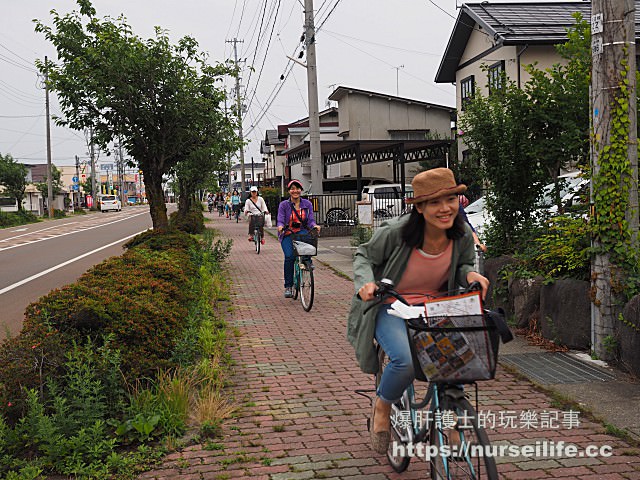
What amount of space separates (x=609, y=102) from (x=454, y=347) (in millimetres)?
4212

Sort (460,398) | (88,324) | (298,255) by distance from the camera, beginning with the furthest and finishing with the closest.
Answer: (298,255) < (88,324) < (460,398)

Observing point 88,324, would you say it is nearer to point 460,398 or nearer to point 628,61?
point 460,398

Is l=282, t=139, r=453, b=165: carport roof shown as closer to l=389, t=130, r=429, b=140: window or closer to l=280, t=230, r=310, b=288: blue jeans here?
l=389, t=130, r=429, b=140: window

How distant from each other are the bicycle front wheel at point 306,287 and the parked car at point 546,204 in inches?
98.2

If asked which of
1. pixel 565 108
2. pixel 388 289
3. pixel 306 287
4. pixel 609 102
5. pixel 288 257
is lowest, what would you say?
pixel 306 287

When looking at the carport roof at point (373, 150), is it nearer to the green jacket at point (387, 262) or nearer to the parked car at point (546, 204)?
the parked car at point (546, 204)

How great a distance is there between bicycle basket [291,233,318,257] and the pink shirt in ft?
20.4

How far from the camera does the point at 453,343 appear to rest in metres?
3.15

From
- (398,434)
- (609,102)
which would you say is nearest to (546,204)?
(609,102)

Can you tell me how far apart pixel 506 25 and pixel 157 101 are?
12951 mm

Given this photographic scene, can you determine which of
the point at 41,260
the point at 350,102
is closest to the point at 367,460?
the point at 41,260

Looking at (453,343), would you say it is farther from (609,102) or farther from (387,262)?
(609,102)

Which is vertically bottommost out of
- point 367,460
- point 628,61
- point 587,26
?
point 367,460

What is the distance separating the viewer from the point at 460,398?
3.29m
